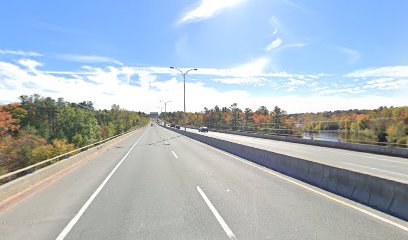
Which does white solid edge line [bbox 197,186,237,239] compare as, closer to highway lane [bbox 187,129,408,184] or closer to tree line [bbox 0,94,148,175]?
highway lane [bbox 187,129,408,184]

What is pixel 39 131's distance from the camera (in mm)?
92688

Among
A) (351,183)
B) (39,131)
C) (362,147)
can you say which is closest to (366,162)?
(362,147)

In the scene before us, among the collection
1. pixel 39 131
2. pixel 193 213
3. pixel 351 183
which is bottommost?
pixel 39 131

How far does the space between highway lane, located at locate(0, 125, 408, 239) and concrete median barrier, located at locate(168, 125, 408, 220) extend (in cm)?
41

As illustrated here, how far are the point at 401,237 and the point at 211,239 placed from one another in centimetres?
326

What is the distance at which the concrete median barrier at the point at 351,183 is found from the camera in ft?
21.5

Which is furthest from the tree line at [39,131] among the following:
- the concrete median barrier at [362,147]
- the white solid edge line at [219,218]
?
the white solid edge line at [219,218]

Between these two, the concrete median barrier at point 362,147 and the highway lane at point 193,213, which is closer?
the highway lane at point 193,213

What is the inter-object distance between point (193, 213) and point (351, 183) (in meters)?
4.55

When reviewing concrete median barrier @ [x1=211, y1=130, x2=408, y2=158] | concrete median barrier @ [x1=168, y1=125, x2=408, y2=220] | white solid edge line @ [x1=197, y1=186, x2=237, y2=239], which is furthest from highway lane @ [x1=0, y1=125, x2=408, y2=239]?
concrete median barrier @ [x1=211, y1=130, x2=408, y2=158]

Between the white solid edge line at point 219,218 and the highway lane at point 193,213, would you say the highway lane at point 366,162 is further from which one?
the white solid edge line at point 219,218

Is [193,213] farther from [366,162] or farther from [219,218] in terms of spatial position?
[366,162]

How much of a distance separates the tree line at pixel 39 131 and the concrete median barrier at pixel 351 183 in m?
38.2

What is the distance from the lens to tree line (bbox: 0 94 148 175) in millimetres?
51031
